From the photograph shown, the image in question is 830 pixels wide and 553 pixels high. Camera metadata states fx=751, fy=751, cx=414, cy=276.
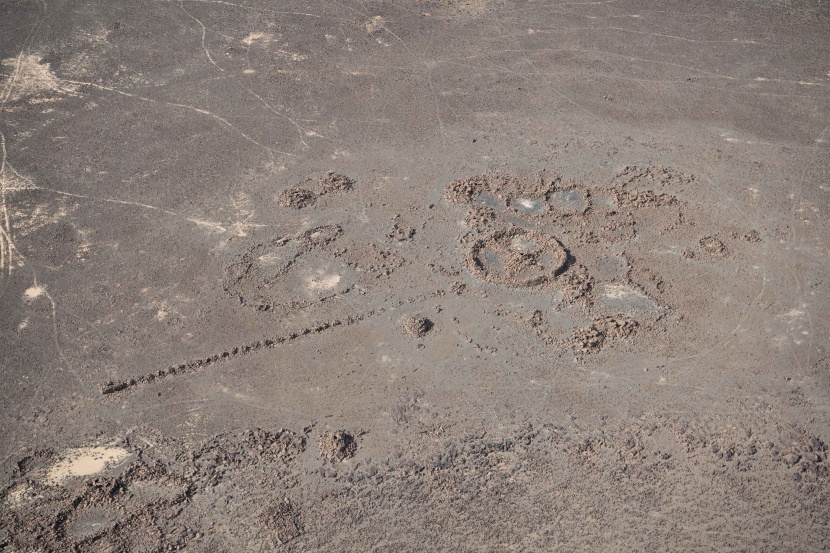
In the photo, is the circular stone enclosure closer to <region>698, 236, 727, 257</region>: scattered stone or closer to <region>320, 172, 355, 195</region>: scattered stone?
<region>698, 236, 727, 257</region>: scattered stone

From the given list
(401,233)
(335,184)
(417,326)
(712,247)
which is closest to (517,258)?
(401,233)

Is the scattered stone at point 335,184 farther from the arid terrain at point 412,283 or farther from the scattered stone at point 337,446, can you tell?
the scattered stone at point 337,446

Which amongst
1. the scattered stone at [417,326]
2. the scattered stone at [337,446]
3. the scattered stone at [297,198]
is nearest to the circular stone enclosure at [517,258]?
the scattered stone at [417,326]

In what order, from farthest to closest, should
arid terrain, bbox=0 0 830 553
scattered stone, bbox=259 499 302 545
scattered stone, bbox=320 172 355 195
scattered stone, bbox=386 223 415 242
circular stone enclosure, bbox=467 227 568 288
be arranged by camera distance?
1. scattered stone, bbox=320 172 355 195
2. scattered stone, bbox=386 223 415 242
3. circular stone enclosure, bbox=467 227 568 288
4. arid terrain, bbox=0 0 830 553
5. scattered stone, bbox=259 499 302 545

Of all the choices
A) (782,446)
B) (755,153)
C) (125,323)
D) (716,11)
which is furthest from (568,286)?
(716,11)

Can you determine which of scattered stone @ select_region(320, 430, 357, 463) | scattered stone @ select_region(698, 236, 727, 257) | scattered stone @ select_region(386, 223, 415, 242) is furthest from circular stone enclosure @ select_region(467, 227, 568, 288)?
scattered stone @ select_region(320, 430, 357, 463)

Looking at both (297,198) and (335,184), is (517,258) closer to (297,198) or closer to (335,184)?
(335,184)
